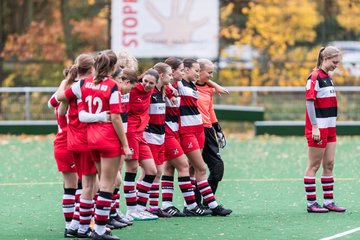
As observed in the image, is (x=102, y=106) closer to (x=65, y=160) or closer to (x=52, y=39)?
(x=65, y=160)

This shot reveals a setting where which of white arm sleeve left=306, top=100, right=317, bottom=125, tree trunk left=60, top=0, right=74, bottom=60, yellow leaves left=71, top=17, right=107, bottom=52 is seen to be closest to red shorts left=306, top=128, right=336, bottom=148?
white arm sleeve left=306, top=100, right=317, bottom=125

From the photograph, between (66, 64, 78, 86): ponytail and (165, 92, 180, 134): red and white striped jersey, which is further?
(165, 92, 180, 134): red and white striped jersey

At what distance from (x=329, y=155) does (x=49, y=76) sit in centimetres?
1231

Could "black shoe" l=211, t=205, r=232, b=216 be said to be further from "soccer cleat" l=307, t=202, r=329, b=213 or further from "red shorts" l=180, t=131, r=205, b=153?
"soccer cleat" l=307, t=202, r=329, b=213

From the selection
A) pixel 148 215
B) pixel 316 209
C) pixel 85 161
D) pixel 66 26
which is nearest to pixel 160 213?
pixel 148 215

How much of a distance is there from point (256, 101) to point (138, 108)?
432 inches

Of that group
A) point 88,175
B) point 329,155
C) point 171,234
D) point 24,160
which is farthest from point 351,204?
point 24,160

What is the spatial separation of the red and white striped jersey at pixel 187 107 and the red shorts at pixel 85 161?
1769 millimetres

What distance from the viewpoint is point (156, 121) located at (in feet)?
33.4

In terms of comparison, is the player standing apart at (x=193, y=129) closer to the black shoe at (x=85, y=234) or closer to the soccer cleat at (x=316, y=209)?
the soccer cleat at (x=316, y=209)

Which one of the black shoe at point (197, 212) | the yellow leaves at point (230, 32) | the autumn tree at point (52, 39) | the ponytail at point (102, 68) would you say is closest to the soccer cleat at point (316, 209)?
the black shoe at point (197, 212)

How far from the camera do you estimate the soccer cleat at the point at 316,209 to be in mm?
10531

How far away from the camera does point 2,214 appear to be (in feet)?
34.8

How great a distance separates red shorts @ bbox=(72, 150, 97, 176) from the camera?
880cm
